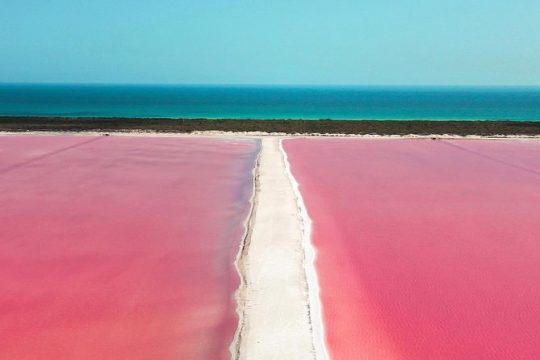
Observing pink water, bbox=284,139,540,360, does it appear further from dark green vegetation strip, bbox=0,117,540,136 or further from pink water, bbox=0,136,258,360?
dark green vegetation strip, bbox=0,117,540,136

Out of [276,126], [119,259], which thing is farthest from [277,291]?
[276,126]

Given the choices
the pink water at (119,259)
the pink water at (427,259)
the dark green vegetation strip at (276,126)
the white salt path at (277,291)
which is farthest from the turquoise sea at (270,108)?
the white salt path at (277,291)

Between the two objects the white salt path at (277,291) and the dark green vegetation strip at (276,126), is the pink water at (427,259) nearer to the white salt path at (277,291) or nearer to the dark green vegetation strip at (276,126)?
the white salt path at (277,291)

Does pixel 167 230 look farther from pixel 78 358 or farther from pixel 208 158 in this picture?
pixel 208 158

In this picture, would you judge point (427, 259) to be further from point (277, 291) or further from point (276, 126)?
point (276, 126)

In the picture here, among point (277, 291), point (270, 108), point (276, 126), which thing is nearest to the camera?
point (277, 291)

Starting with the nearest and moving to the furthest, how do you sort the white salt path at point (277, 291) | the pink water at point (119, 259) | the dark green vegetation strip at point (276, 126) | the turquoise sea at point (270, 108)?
1. the white salt path at point (277, 291)
2. the pink water at point (119, 259)
3. the dark green vegetation strip at point (276, 126)
4. the turquoise sea at point (270, 108)
